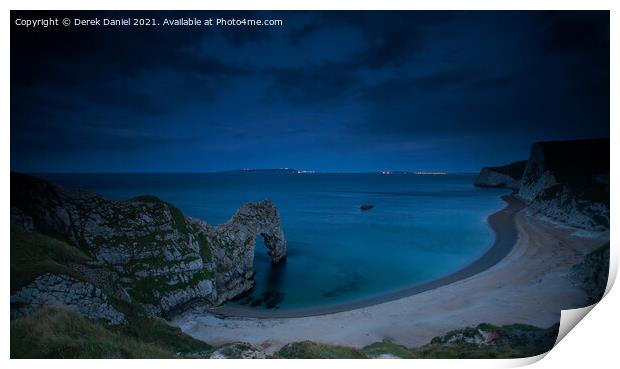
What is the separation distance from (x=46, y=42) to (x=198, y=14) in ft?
11.0

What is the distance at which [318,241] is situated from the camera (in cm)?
2078

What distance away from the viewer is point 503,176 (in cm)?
5906

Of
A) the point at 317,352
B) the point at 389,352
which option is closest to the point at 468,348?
the point at 389,352

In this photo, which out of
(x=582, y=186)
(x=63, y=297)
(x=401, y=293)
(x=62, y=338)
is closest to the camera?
(x=62, y=338)

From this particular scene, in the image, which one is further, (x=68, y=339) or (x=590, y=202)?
(x=590, y=202)

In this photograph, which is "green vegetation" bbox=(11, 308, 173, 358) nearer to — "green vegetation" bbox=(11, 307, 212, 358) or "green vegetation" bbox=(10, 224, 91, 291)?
"green vegetation" bbox=(11, 307, 212, 358)

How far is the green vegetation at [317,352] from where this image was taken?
6.09 meters

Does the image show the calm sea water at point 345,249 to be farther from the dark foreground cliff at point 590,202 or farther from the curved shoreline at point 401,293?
the dark foreground cliff at point 590,202

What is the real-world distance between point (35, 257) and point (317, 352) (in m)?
6.25

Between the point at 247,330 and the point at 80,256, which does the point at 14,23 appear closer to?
the point at 80,256

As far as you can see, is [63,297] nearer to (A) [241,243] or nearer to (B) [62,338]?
(B) [62,338]

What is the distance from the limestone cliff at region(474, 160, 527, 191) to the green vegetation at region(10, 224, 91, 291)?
210 feet

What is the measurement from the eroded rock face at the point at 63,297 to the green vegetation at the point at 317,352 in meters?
3.50
